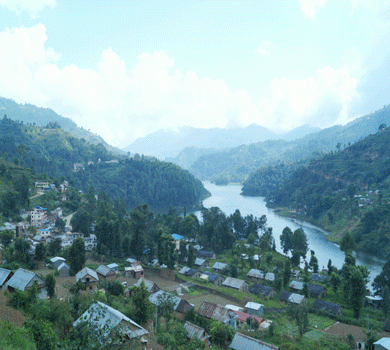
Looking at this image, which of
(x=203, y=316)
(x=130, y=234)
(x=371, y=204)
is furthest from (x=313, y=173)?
(x=203, y=316)

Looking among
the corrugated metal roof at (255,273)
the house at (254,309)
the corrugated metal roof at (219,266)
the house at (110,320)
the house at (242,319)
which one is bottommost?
the corrugated metal roof at (219,266)

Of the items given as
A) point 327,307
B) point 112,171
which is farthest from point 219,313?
point 112,171


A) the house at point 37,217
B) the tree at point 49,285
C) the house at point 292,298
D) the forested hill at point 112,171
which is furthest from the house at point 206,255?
the forested hill at point 112,171

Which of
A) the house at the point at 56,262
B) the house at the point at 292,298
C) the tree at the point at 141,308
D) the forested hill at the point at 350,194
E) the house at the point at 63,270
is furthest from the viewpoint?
the forested hill at the point at 350,194

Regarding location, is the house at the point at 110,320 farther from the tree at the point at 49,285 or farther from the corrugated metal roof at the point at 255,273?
the corrugated metal roof at the point at 255,273

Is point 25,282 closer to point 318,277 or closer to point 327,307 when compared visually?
point 327,307

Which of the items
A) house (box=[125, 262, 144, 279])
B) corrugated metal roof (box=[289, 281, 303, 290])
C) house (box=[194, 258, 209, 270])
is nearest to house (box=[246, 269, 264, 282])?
corrugated metal roof (box=[289, 281, 303, 290])

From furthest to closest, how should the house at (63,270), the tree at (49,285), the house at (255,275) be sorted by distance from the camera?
the house at (255,275) < the house at (63,270) < the tree at (49,285)
